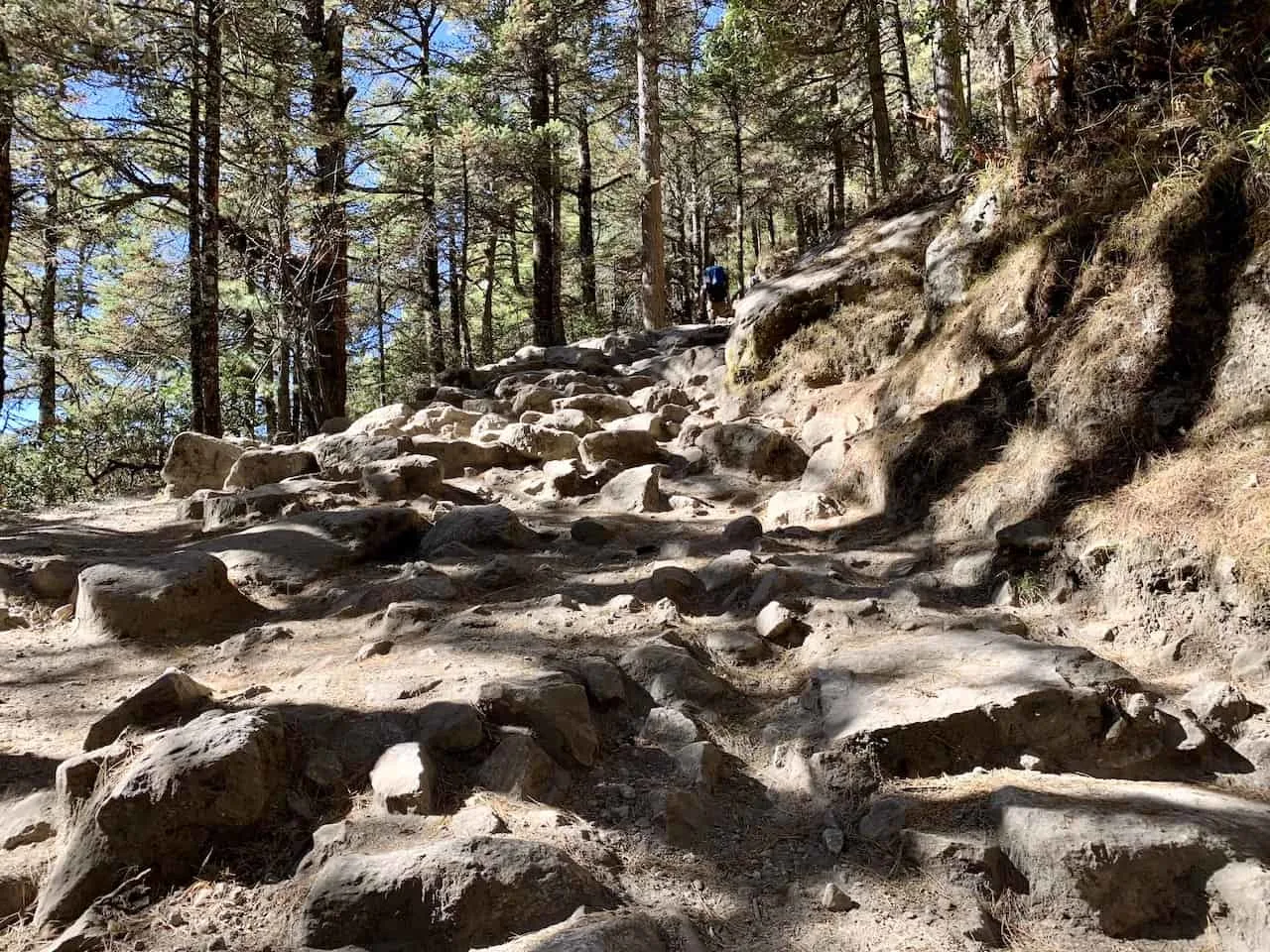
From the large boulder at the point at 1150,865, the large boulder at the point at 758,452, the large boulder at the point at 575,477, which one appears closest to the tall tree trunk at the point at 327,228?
the large boulder at the point at 575,477

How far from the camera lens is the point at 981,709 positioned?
3.17m

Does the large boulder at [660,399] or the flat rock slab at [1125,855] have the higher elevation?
the large boulder at [660,399]

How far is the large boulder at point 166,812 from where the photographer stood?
2445mm

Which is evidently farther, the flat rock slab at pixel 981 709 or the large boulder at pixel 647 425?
the large boulder at pixel 647 425

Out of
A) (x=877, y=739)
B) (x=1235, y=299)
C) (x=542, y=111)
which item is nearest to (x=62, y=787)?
(x=877, y=739)

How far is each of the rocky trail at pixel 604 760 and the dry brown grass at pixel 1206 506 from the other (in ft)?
1.62

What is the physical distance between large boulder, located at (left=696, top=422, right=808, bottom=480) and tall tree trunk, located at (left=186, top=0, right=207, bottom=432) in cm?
679

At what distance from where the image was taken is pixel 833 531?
5.86 m

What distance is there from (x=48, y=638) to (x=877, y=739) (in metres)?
4.55

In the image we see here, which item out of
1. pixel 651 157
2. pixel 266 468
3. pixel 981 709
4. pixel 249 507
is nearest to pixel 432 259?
pixel 651 157

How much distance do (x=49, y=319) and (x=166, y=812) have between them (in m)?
16.9

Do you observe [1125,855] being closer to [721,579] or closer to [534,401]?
[721,579]

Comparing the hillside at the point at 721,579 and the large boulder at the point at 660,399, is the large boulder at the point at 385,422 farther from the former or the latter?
the large boulder at the point at 660,399

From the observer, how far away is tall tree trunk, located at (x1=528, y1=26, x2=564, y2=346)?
1489cm
